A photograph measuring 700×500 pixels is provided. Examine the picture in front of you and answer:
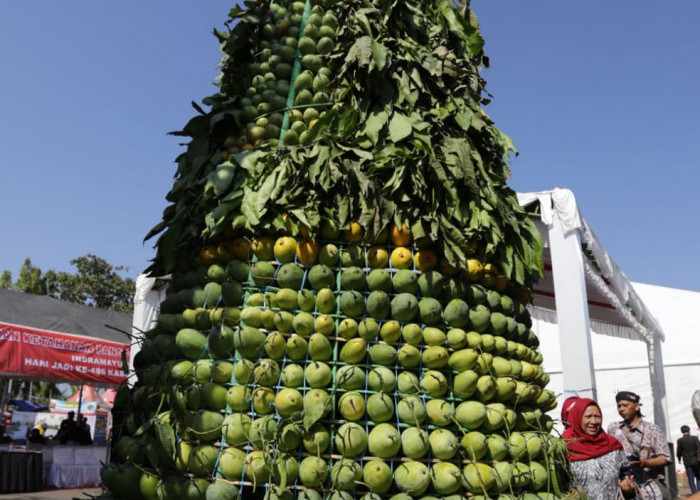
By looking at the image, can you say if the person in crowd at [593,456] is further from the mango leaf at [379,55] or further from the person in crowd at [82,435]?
the person in crowd at [82,435]

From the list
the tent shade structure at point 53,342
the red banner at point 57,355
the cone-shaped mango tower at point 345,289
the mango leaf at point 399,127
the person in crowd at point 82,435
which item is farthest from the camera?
→ the person in crowd at point 82,435

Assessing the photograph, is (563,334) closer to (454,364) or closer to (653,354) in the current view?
(454,364)

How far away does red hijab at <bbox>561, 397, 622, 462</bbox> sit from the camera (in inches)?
140

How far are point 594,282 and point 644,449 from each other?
4533 millimetres

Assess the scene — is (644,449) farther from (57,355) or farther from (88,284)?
(88,284)

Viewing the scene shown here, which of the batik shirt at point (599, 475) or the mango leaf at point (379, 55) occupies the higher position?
the mango leaf at point (379, 55)

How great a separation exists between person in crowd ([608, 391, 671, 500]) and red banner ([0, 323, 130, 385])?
710cm

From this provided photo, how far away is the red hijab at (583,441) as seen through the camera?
140 inches

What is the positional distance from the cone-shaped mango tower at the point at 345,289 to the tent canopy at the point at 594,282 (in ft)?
3.26

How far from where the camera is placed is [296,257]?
10.5ft

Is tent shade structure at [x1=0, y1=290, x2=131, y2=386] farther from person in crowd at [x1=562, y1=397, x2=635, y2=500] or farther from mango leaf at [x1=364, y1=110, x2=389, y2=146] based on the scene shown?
person in crowd at [x1=562, y1=397, x2=635, y2=500]

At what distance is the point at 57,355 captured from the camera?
407 inches

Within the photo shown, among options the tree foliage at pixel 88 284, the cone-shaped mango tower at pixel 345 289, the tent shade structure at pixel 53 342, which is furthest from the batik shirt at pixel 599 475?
the tree foliage at pixel 88 284

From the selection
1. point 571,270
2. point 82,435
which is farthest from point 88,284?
point 571,270
